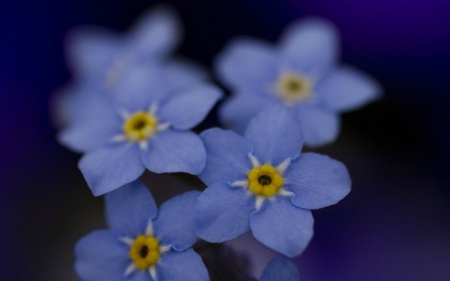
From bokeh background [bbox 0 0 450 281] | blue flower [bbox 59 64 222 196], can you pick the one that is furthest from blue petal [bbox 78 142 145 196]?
bokeh background [bbox 0 0 450 281]

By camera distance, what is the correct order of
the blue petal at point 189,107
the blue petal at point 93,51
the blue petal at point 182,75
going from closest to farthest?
the blue petal at point 189,107
the blue petal at point 182,75
the blue petal at point 93,51

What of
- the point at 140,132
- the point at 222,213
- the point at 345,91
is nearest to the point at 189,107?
the point at 140,132

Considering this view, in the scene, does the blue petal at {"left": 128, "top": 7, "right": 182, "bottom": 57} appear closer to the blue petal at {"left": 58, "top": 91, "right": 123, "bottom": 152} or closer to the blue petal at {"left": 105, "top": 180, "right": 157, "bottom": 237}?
the blue petal at {"left": 58, "top": 91, "right": 123, "bottom": 152}

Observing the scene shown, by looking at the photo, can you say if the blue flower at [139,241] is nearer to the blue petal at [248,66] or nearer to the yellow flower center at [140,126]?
the yellow flower center at [140,126]

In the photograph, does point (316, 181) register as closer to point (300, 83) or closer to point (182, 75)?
point (300, 83)

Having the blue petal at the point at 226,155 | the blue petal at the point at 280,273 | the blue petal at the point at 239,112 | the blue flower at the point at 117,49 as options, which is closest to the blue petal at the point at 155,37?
the blue flower at the point at 117,49

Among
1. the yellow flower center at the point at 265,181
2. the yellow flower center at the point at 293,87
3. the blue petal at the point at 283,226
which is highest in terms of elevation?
the yellow flower center at the point at 293,87

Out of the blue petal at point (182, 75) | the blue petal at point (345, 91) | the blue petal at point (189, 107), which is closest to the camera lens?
the blue petal at point (189, 107)
